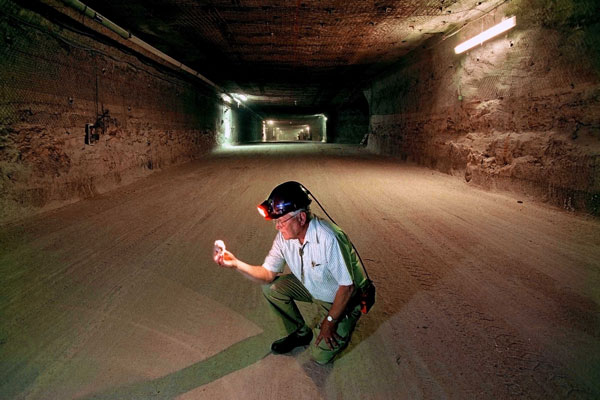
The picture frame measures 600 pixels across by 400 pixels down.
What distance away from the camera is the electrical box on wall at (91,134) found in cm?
651

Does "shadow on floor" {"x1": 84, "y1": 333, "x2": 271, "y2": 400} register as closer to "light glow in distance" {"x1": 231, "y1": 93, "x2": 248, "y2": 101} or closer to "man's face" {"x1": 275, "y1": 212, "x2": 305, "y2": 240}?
"man's face" {"x1": 275, "y1": 212, "x2": 305, "y2": 240}

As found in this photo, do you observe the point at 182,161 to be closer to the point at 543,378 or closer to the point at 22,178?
the point at 22,178

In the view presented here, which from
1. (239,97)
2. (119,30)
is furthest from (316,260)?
(239,97)

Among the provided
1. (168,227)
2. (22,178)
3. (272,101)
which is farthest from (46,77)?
(272,101)

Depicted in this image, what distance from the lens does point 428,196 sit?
21.2 feet

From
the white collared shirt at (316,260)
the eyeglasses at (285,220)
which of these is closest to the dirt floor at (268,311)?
the white collared shirt at (316,260)

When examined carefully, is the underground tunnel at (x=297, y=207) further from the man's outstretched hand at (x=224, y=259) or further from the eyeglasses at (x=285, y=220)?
the man's outstretched hand at (x=224, y=259)

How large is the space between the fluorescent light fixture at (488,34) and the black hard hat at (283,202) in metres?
6.19

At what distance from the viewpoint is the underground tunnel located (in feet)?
6.97

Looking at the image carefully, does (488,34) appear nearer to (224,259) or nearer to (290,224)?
(290,224)

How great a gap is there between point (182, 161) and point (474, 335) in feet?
36.6

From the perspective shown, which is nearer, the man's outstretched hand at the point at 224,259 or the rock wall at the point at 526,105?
the man's outstretched hand at the point at 224,259

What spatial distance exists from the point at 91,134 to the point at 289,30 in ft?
15.6

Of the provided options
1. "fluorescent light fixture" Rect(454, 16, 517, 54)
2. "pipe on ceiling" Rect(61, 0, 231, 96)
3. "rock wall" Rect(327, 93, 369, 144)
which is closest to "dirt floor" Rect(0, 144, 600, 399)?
"fluorescent light fixture" Rect(454, 16, 517, 54)
